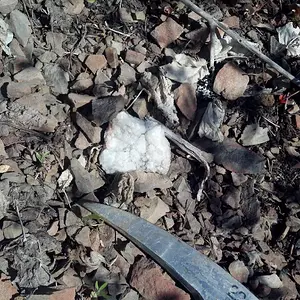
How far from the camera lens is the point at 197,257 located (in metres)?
2.10

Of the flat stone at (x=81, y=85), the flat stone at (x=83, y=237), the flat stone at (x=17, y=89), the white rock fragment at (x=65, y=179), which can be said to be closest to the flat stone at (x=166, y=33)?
the flat stone at (x=81, y=85)

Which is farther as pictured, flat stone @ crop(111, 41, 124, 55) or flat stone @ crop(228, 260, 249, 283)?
flat stone @ crop(111, 41, 124, 55)

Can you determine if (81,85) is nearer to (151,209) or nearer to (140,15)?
(140,15)

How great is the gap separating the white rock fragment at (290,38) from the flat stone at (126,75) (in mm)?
699

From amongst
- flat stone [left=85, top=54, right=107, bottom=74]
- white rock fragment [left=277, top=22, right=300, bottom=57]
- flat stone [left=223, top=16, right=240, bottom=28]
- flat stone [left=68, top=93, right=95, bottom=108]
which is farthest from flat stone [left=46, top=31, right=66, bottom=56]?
white rock fragment [left=277, top=22, right=300, bottom=57]

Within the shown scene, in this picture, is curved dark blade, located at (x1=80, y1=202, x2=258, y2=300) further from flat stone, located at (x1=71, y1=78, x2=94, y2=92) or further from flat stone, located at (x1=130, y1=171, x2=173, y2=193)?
flat stone, located at (x1=71, y1=78, x2=94, y2=92)

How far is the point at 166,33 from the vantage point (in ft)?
8.21

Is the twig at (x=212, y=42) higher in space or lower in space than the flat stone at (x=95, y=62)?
higher

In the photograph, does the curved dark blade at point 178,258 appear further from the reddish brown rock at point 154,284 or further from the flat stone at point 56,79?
the flat stone at point 56,79

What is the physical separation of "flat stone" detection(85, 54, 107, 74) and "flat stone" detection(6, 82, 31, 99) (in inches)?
10.5

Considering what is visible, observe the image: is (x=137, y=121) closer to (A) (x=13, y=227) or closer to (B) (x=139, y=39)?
(B) (x=139, y=39)

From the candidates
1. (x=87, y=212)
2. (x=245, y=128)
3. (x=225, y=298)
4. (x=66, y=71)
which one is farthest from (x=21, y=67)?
(x=225, y=298)

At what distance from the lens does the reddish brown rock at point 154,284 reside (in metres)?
2.03

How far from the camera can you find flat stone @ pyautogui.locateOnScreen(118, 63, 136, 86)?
236 cm
